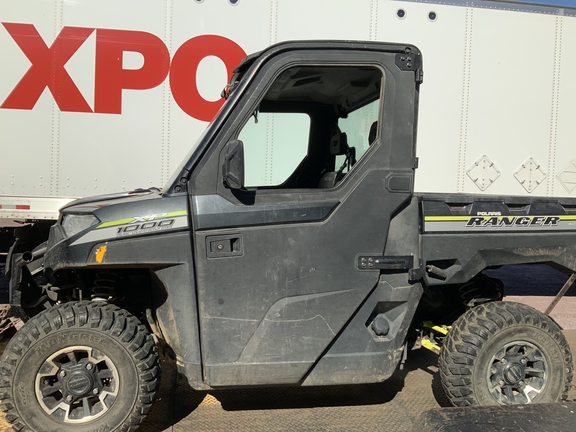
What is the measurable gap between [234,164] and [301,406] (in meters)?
2.05

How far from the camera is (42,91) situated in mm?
5559

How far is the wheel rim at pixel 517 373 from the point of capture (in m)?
3.46

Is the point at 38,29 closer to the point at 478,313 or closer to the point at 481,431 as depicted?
the point at 478,313

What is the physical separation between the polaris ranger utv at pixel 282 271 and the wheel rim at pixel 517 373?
0.4 inches

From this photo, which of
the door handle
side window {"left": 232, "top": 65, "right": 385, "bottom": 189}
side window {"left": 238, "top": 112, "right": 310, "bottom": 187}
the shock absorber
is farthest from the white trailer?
the door handle

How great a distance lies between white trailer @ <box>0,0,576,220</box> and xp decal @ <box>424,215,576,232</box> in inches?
99.9

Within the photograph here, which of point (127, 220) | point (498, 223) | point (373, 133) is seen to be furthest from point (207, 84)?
point (498, 223)

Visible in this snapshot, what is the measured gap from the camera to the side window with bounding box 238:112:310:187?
342 cm

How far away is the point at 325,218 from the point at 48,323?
1848mm

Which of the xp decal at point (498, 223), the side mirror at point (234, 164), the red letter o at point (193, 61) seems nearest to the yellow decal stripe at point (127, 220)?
the side mirror at point (234, 164)

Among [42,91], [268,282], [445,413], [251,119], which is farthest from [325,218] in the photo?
[42,91]

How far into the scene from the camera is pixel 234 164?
9.61 feet

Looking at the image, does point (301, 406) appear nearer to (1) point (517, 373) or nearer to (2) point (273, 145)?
(1) point (517, 373)

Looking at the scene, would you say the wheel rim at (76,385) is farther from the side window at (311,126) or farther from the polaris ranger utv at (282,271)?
the side window at (311,126)
